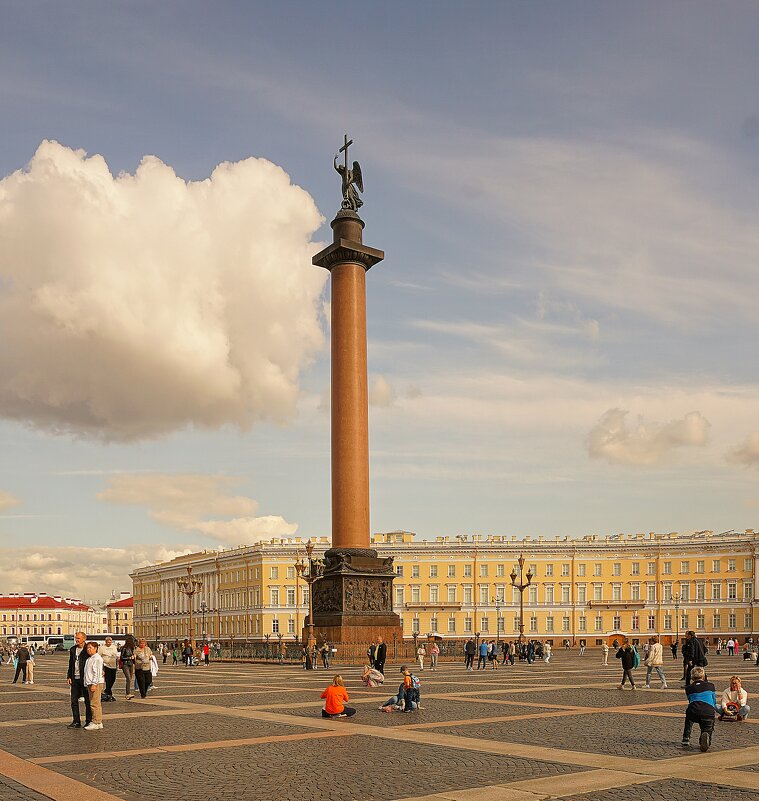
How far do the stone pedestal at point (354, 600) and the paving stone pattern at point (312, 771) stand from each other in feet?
93.7

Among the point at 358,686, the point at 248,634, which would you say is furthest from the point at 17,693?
the point at 248,634

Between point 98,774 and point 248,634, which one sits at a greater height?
point 98,774

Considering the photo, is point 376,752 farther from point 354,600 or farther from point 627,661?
point 354,600

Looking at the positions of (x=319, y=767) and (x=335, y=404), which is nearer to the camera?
(x=319, y=767)

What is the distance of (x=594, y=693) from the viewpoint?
26.7 metres

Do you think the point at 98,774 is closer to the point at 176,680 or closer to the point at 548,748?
the point at 548,748

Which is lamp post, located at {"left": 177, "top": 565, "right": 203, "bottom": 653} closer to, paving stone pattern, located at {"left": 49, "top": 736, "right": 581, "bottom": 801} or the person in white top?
the person in white top

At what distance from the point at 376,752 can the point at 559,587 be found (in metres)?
125

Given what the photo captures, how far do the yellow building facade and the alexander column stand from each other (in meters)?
88.3

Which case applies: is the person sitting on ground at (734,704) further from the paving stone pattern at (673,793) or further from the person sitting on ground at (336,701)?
the paving stone pattern at (673,793)

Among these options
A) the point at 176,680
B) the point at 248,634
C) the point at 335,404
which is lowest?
the point at 248,634

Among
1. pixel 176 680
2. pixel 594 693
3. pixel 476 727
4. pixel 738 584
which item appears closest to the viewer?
pixel 476 727

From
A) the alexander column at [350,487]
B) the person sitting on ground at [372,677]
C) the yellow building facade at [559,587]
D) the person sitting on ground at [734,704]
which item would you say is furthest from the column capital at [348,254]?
the yellow building facade at [559,587]

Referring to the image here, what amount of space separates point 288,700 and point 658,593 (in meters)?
118
